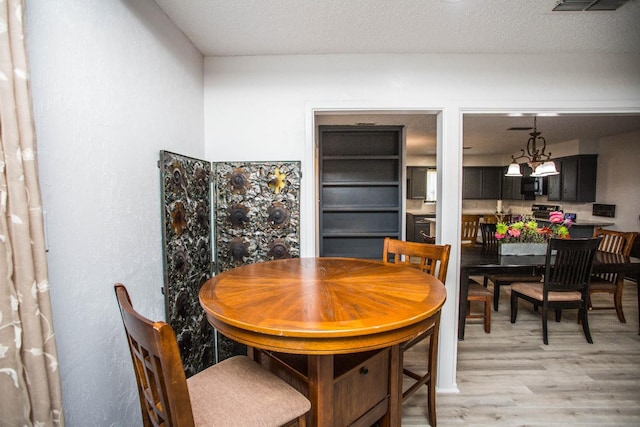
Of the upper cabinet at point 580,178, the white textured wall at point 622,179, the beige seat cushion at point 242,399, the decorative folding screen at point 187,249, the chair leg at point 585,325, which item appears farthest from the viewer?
the upper cabinet at point 580,178

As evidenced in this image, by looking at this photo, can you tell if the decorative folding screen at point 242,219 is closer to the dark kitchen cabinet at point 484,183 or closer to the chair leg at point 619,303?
the chair leg at point 619,303

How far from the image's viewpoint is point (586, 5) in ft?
5.49

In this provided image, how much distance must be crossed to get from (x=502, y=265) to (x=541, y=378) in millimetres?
876

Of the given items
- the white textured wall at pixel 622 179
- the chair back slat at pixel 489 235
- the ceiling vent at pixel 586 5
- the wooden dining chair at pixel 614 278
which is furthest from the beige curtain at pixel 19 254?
the white textured wall at pixel 622 179

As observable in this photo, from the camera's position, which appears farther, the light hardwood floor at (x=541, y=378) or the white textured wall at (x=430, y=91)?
the white textured wall at (x=430, y=91)

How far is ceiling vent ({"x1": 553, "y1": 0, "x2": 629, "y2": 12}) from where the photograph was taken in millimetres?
1632

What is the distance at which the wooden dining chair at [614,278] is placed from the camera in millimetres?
3416

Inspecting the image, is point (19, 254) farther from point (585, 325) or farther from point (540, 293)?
point (585, 325)

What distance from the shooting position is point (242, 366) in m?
1.29

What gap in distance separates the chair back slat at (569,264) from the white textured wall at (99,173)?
3171 mm

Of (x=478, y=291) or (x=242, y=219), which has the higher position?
(x=242, y=219)

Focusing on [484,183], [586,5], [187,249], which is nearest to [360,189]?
[187,249]

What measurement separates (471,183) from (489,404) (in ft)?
23.7

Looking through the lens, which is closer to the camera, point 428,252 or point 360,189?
point 428,252
